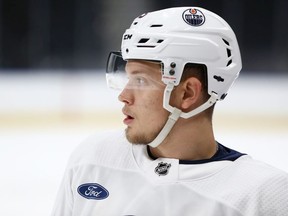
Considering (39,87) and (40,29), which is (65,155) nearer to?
(39,87)

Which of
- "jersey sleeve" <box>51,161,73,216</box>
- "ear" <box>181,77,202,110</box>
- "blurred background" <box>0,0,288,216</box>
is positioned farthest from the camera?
"blurred background" <box>0,0,288,216</box>

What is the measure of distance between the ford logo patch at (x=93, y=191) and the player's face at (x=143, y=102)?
156 mm

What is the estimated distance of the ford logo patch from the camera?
1.66 metres

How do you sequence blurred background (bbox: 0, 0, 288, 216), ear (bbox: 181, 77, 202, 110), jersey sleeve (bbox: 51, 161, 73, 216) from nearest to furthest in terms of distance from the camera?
1. ear (bbox: 181, 77, 202, 110)
2. jersey sleeve (bbox: 51, 161, 73, 216)
3. blurred background (bbox: 0, 0, 288, 216)

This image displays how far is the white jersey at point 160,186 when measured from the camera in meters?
1.52

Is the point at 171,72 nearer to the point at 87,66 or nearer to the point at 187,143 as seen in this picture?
the point at 187,143

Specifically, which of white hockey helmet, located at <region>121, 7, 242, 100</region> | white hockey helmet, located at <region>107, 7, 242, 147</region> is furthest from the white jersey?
white hockey helmet, located at <region>121, 7, 242, 100</region>

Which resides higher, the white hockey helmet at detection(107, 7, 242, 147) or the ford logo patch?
the white hockey helmet at detection(107, 7, 242, 147)

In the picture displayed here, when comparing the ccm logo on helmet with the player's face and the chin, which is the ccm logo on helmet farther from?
the chin

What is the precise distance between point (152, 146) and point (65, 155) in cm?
286

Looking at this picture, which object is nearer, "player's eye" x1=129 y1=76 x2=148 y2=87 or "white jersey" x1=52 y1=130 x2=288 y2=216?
"white jersey" x1=52 y1=130 x2=288 y2=216

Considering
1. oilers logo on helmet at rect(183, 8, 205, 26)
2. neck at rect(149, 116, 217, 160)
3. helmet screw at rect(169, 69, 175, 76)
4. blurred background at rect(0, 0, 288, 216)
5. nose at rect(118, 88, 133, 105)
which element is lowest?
blurred background at rect(0, 0, 288, 216)

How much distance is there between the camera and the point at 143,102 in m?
1.64

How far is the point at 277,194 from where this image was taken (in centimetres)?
151
